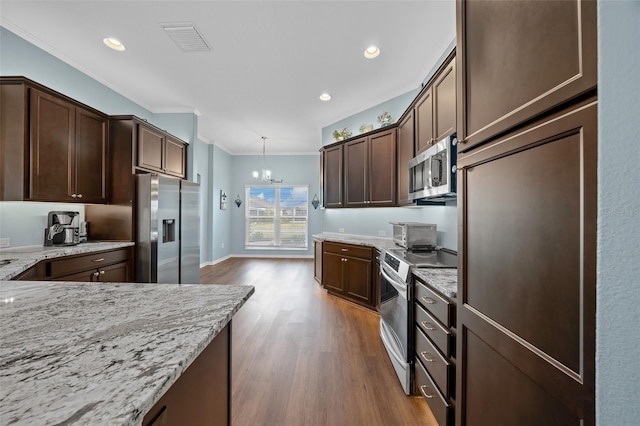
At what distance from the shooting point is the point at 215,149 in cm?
659

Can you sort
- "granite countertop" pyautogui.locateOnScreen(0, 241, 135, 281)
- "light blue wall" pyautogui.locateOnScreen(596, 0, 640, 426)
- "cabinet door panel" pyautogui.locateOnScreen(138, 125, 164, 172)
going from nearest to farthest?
"light blue wall" pyautogui.locateOnScreen(596, 0, 640, 426)
"granite countertop" pyautogui.locateOnScreen(0, 241, 135, 281)
"cabinet door panel" pyautogui.locateOnScreen(138, 125, 164, 172)

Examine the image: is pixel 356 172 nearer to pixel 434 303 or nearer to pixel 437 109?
pixel 437 109

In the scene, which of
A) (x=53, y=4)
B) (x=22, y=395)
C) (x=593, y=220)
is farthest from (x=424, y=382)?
(x=53, y=4)

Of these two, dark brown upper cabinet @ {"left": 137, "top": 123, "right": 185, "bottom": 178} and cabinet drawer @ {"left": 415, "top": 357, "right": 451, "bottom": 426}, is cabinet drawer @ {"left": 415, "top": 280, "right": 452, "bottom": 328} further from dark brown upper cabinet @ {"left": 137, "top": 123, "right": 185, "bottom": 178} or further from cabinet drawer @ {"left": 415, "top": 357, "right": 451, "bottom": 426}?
dark brown upper cabinet @ {"left": 137, "top": 123, "right": 185, "bottom": 178}

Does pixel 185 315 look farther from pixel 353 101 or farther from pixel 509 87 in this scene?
pixel 353 101

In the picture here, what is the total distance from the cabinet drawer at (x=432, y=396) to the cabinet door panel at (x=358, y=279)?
1.61 metres

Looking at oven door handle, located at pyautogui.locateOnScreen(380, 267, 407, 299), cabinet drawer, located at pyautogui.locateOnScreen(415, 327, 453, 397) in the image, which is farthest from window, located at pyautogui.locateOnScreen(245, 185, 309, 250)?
cabinet drawer, located at pyautogui.locateOnScreen(415, 327, 453, 397)

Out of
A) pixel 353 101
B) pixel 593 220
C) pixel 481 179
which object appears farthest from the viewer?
pixel 353 101

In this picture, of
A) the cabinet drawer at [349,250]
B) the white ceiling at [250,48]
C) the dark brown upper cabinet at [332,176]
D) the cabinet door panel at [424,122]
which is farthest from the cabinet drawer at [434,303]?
the dark brown upper cabinet at [332,176]

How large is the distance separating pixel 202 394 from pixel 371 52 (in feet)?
10.7

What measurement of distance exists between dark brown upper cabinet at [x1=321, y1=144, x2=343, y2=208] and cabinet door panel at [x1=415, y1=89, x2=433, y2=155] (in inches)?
65.7

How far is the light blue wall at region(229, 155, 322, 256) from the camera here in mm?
7551

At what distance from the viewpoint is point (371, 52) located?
9.60 ft

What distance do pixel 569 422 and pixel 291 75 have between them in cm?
374
